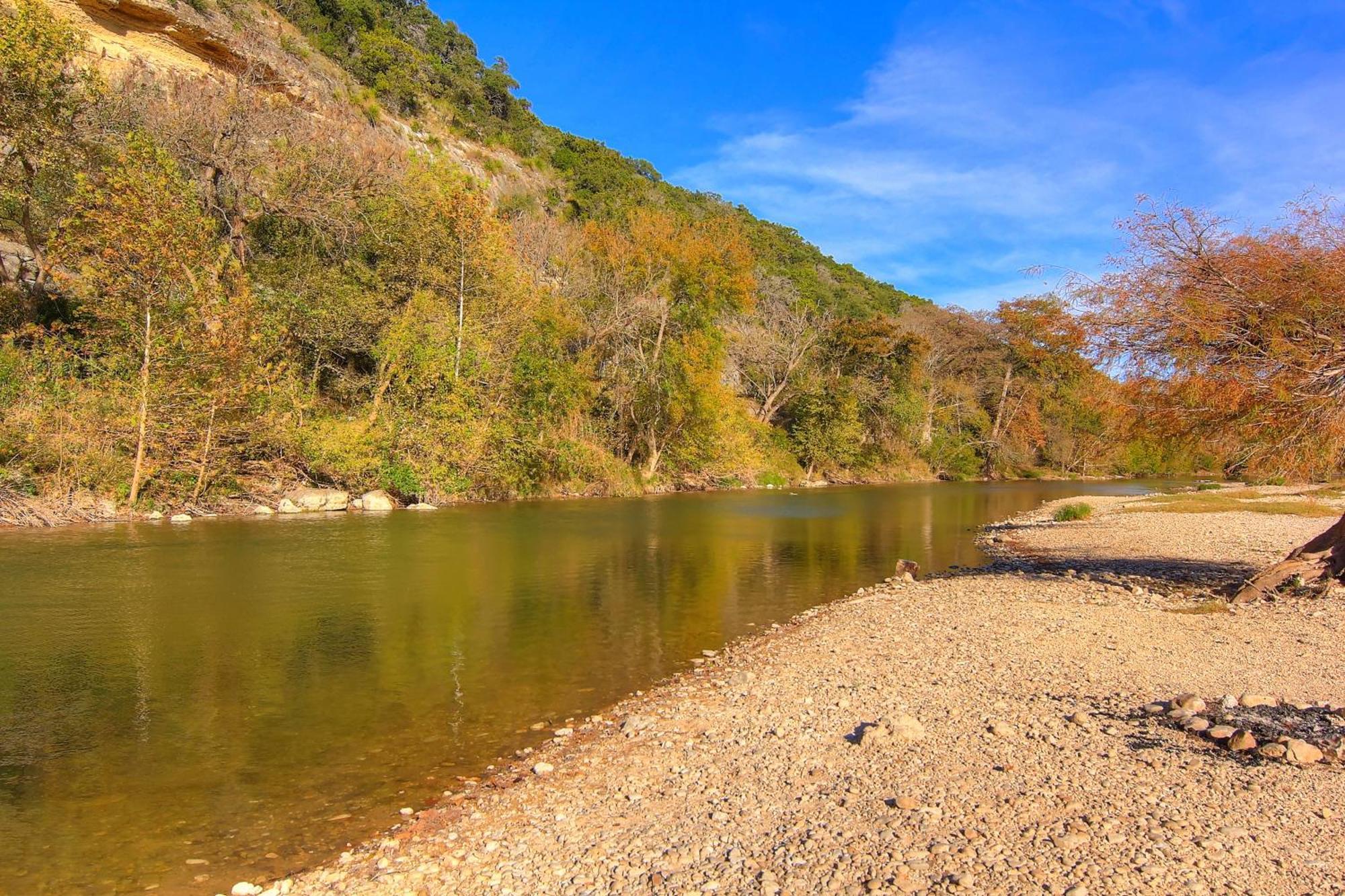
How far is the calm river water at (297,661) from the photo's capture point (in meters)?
5.60

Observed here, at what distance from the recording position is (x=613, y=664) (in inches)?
386

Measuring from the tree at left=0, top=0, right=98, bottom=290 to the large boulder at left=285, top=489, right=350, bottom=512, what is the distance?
10.9 m

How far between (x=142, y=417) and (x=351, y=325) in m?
10.5

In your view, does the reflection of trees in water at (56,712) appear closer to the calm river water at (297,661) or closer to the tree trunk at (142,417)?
the calm river water at (297,661)

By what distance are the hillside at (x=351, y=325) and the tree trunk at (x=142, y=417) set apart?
110 mm

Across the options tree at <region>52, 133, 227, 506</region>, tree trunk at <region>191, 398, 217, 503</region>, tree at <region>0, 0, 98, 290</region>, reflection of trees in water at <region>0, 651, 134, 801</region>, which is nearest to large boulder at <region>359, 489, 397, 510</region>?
tree trunk at <region>191, 398, 217, 503</region>

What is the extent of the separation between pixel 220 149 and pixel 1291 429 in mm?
37717

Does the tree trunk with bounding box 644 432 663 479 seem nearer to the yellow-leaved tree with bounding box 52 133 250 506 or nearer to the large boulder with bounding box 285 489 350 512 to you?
the large boulder with bounding box 285 489 350 512

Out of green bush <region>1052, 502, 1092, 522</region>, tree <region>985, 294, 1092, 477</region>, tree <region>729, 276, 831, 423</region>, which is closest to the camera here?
green bush <region>1052, 502, 1092, 522</region>

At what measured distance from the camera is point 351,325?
3222 cm

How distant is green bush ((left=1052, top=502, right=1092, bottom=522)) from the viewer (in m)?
27.9

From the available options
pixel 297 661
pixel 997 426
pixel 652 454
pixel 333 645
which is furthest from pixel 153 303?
pixel 997 426

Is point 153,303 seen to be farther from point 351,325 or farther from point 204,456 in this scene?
point 351,325

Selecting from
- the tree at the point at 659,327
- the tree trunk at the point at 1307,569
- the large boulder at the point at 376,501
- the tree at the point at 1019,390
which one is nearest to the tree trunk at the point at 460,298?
the large boulder at the point at 376,501
